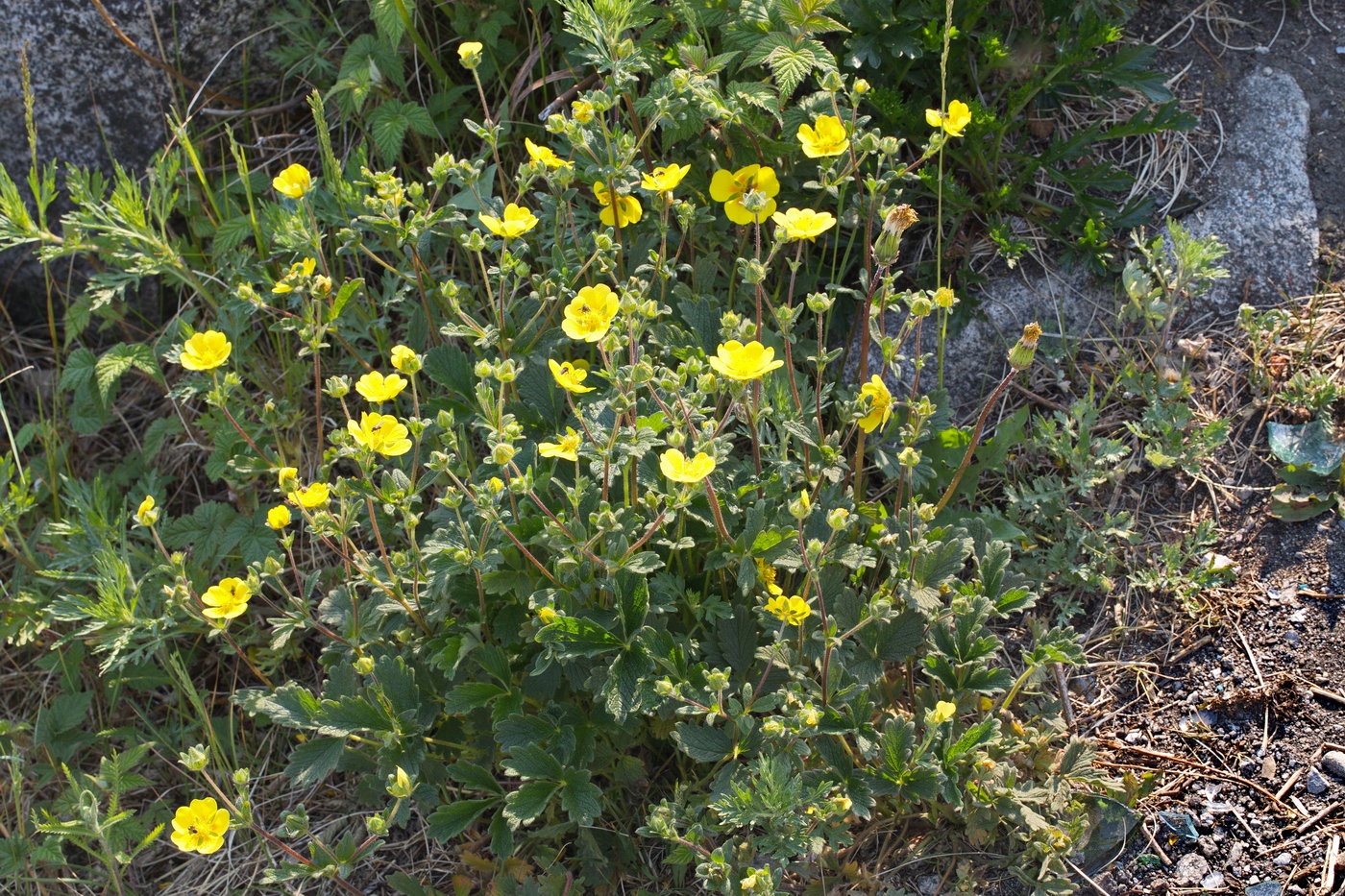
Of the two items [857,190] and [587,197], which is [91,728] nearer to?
[587,197]

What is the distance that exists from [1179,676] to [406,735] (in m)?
1.73

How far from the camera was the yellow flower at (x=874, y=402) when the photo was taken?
7.04 feet

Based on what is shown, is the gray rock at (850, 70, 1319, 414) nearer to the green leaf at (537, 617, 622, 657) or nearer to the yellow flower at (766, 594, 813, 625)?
the yellow flower at (766, 594, 813, 625)

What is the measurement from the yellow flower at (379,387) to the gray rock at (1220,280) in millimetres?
1355

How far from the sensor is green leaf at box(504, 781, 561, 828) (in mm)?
2031

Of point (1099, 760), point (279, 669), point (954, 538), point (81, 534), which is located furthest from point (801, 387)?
point (81, 534)

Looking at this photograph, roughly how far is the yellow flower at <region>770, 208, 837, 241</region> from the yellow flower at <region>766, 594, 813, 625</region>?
710 millimetres

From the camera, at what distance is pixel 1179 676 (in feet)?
7.95

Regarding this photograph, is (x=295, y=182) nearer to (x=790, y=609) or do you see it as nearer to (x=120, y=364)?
(x=120, y=364)

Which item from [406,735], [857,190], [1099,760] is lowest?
[1099,760]

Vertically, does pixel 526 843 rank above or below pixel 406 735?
below

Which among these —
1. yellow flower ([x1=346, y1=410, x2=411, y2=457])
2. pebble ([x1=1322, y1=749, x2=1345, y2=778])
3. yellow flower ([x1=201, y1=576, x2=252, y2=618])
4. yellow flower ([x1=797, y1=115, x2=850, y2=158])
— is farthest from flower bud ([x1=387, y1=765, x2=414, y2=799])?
pebble ([x1=1322, y1=749, x2=1345, y2=778])

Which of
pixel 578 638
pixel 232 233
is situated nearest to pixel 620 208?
pixel 578 638

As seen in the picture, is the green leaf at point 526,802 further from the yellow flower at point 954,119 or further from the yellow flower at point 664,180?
the yellow flower at point 954,119
